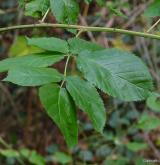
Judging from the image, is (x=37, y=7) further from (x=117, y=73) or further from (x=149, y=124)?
(x=149, y=124)

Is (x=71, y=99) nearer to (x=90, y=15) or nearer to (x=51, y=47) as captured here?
(x=51, y=47)

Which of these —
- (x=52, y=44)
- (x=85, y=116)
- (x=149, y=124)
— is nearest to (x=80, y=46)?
(x=52, y=44)

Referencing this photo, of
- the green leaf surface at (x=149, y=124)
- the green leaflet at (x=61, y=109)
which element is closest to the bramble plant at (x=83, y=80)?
the green leaflet at (x=61, y=109)

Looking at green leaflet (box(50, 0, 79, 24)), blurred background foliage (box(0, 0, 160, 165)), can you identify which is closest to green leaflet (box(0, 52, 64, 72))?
green leaflet (box(50, 0, 79, 24))

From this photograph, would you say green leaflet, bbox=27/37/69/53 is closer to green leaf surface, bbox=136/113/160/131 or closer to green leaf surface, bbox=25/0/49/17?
green leaf surface, bbox=25/0/49/17

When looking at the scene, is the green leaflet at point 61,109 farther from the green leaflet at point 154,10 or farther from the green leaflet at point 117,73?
the green leaflet at point 154,10

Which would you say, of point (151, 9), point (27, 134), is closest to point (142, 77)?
point (151, 9)

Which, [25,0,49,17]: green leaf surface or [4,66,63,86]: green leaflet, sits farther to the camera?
[25,0,49,17]: green leaf surface
